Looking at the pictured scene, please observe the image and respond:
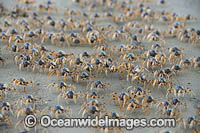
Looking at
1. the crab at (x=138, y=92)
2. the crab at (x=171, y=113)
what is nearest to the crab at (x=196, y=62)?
the crab at (x=138, y=92)

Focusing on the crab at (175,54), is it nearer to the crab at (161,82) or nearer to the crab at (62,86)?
the crab at (161,82)

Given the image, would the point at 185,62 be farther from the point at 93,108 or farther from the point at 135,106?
the point at 93,108

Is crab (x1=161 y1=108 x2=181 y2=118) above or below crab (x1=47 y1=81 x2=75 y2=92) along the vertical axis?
below

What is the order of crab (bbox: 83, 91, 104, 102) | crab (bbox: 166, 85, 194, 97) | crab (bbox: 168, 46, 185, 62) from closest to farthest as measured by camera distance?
1. crab (bbox: 83, 91, 104, 102)
2. crab (bbox: 166, 85, 194, 97)
3. crab (bbox: 168, 46, 185, 62)

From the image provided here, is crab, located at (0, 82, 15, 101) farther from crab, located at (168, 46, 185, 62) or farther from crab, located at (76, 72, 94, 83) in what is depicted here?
crab, located at (168, 46, 185, 62)

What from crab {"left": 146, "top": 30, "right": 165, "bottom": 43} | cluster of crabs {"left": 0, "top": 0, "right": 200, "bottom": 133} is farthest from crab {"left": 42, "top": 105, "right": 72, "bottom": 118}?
crab {"left": 146, "top": 30, "right": 165, "bottom": 43}

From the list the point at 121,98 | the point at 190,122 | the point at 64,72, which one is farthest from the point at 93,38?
the point at 190,122

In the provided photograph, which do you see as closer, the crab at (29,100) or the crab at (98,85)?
the crab at (29,100)

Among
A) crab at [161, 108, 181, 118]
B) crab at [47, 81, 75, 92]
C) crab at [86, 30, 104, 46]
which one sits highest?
crab at [86, 30, 104, 46]
